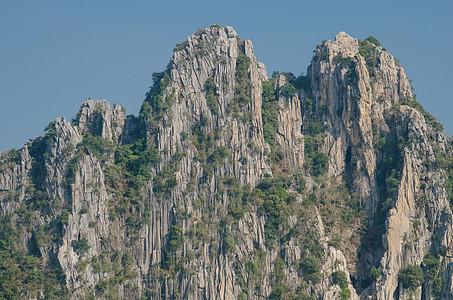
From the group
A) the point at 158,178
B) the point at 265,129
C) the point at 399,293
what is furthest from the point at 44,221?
the point at 399,293

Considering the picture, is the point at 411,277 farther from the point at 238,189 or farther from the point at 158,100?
the point at 158,100

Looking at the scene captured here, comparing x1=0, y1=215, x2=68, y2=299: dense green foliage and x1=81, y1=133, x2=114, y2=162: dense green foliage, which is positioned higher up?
x1=81, y1=133, x2=114, y2=162: dense green foliage

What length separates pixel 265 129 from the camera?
11575 cm

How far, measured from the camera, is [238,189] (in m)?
110

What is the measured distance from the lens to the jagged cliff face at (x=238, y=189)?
107m

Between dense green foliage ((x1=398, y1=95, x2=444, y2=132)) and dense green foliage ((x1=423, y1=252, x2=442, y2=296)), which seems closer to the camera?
dense green foliage ((x1=423, y1=252, x2=442, y2=296))

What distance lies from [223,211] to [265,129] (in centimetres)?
1078

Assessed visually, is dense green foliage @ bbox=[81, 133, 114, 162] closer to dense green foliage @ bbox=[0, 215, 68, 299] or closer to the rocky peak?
the rocky peak

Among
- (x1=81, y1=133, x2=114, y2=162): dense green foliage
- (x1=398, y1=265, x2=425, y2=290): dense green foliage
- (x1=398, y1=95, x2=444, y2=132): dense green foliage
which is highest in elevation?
(x1=398, y1=95, x2=444, y2=132): dense green foliage

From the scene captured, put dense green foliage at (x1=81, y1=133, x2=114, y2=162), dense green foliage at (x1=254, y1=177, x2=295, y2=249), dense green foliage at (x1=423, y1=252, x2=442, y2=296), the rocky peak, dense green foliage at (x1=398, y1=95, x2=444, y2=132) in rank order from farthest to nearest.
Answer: the rocky peak, dense green foliage at (x1=398, y1=95, x2=444, y2=132), dense green foliage at (x1=81, y1=133, x2=114, y2=162), dense green foliage at (x1=254, y1=177, x2=295, y2=249), dense green foliage at (x1=423, y1=252, x2=442, y2=296)

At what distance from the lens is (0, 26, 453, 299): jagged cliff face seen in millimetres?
106688

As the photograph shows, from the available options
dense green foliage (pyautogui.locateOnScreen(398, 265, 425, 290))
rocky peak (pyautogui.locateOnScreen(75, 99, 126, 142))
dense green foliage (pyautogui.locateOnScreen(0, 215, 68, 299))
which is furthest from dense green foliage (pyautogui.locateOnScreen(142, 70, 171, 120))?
dense green foliage (pyautogui.locateOnScreen(398, 265, 425, 290))

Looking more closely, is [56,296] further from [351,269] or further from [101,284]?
[351,269]

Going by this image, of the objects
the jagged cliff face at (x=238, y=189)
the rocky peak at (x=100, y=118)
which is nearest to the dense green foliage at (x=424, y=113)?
the jagged cliff face at (x=238, y=189)
